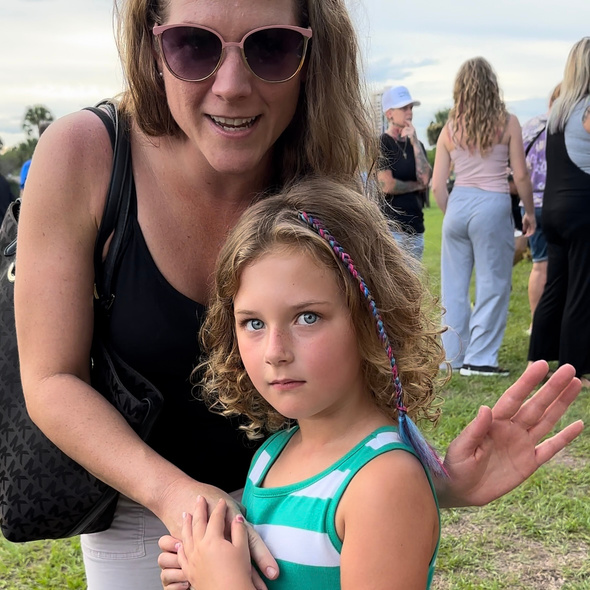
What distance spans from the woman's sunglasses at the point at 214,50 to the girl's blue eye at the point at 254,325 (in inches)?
20.0

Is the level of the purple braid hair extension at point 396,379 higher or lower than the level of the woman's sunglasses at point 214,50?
lower

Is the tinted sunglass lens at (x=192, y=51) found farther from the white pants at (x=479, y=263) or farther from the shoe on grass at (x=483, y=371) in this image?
the shoe on grass at (x=483, y=371)

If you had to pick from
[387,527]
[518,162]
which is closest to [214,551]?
[387,527]

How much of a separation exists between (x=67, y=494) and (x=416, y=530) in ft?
2.66

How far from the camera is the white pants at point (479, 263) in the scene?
235 inches

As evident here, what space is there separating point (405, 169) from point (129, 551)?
4.98m

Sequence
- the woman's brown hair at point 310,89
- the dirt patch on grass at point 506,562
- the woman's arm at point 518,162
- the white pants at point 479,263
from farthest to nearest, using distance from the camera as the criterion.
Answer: the white pants at point 479,263, the woman's arm at point 518,162, the dirt patch on grass at point 506,562, the woman's brown hair at point 310,89

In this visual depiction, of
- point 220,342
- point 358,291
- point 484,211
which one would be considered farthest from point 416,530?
point 484,211

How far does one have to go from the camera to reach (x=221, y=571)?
137cm

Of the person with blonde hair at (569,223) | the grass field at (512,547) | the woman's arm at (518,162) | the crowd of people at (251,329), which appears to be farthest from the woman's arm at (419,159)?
the crowd of people at (251,329)

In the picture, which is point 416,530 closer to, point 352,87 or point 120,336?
point 120,336

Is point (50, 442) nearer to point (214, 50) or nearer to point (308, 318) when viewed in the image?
point (308, 318)

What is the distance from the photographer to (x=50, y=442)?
1.74 meters

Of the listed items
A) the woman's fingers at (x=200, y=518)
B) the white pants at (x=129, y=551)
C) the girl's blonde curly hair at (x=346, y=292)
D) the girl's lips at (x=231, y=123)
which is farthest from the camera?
the white pants at (x=129, y=551)
